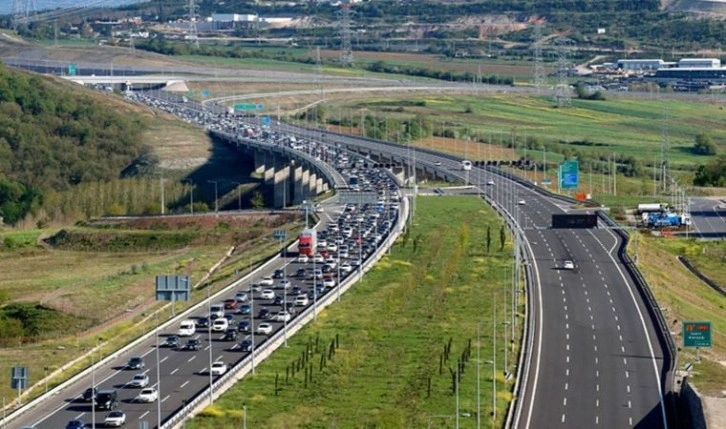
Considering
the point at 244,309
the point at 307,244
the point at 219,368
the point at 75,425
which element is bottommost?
the point at 307,244

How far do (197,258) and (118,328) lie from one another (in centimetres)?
3059

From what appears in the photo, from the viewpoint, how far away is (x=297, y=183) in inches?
5778

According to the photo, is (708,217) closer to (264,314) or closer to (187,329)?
(264,314)

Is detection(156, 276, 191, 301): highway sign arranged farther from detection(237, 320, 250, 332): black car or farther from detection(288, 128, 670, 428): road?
detection(288, 128, 670, 428): road

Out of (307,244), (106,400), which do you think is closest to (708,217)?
(307,244)

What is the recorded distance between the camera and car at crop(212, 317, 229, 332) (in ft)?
242

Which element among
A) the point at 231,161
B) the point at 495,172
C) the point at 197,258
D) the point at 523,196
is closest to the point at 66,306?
the point at 197,258

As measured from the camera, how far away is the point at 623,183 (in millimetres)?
149375

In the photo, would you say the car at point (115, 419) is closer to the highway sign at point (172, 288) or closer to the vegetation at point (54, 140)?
the highway sign at point (172, 288)

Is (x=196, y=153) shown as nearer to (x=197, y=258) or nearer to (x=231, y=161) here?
(x=231, y=161)

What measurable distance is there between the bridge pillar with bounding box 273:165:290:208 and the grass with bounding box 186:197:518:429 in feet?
146

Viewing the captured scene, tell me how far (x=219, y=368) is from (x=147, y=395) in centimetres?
496

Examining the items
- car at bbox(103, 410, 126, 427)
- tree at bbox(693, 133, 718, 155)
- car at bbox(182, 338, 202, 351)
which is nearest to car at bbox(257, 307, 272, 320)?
car at bbox(182, 338, 202, 351)

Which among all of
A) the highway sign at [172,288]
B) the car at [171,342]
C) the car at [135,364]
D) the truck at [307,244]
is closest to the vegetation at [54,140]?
the truck at [307,244]
